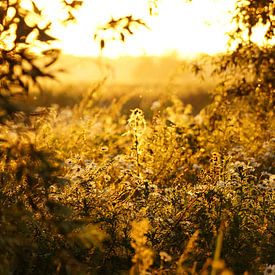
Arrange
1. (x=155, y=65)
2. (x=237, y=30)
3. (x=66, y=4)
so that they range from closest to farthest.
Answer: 1. (x=66, y=4)
2. (x=237, y=30)
3. (x=155, y=65)

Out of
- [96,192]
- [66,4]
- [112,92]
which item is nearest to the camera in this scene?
[66,4]

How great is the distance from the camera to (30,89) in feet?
13.0

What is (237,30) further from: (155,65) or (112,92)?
(155,65)

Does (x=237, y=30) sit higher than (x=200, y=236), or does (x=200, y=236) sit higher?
(x=237, y=30)

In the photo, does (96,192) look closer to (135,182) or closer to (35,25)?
(135,182)

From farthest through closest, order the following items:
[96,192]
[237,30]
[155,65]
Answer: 1. [155,65]
2. [237,30]
3. [96,192]

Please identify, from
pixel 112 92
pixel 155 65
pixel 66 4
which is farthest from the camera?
pixel 155 65

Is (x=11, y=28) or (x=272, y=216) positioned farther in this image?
(x=272, y=216)

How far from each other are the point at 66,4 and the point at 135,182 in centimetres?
171

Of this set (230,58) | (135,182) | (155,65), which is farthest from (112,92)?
(155,65)

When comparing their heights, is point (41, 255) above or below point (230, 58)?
below

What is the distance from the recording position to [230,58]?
8484mm

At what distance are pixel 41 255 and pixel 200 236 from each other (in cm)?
115

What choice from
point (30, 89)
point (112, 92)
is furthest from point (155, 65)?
point (30, 89)
